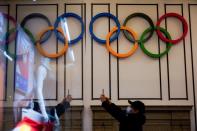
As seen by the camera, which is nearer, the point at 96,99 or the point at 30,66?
the point at 30,66

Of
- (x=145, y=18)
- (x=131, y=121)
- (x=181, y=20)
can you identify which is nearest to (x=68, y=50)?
(x=145, y=18)

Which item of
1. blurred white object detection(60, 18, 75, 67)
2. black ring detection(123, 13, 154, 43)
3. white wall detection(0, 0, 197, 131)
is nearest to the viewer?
blurred white object detection(60, 18, 75, 67)

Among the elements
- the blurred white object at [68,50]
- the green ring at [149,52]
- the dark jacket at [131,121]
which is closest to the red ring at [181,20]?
the green ring at [149,52]

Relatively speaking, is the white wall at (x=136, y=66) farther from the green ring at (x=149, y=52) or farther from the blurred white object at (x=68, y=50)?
the blurred white object at (x=68, y=50)

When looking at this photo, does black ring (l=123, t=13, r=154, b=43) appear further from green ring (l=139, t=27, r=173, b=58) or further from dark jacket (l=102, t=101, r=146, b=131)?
dark jacket (l=102, t=101, r=146, b=131)

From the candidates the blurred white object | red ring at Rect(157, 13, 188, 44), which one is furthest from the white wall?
the blurred white object

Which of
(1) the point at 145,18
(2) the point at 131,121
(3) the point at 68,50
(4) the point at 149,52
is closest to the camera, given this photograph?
(2) the point at 131,121

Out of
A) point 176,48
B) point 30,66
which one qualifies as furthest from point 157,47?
point 30,66

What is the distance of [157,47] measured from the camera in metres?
5.65

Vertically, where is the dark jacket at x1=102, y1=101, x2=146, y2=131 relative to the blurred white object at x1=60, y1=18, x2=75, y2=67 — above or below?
below

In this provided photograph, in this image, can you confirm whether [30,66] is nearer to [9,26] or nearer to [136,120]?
[9,26]

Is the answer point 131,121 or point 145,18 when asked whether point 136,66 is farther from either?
point 131,121

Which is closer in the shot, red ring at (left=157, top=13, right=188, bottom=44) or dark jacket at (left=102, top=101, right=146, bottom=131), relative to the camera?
dark jacket at (left=102, top=101, right=146, bottom=131)

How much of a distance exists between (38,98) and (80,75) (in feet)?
10.3
